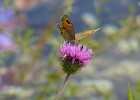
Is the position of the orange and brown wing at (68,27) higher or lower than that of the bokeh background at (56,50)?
lower

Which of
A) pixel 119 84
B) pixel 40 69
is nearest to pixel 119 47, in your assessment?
pixel 119 84

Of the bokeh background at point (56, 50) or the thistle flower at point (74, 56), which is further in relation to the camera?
the bokeh background at point (56, 50)

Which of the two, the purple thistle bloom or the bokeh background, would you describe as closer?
the purple thistle bloom

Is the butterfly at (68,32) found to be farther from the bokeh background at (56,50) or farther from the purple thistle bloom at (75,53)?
the bokeh background at (56,50)

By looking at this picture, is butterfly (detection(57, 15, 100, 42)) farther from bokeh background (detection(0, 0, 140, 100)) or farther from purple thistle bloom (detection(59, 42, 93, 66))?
bokeh background (detection(0, 0, 140, 100))

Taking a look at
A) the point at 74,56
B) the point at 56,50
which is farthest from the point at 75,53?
the point at 56,50

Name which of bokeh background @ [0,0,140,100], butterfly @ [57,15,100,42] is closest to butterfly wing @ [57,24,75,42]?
butterfly @ [57,15,100,42]

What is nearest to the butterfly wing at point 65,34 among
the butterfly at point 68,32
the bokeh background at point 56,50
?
the butterfly at point 68,32
